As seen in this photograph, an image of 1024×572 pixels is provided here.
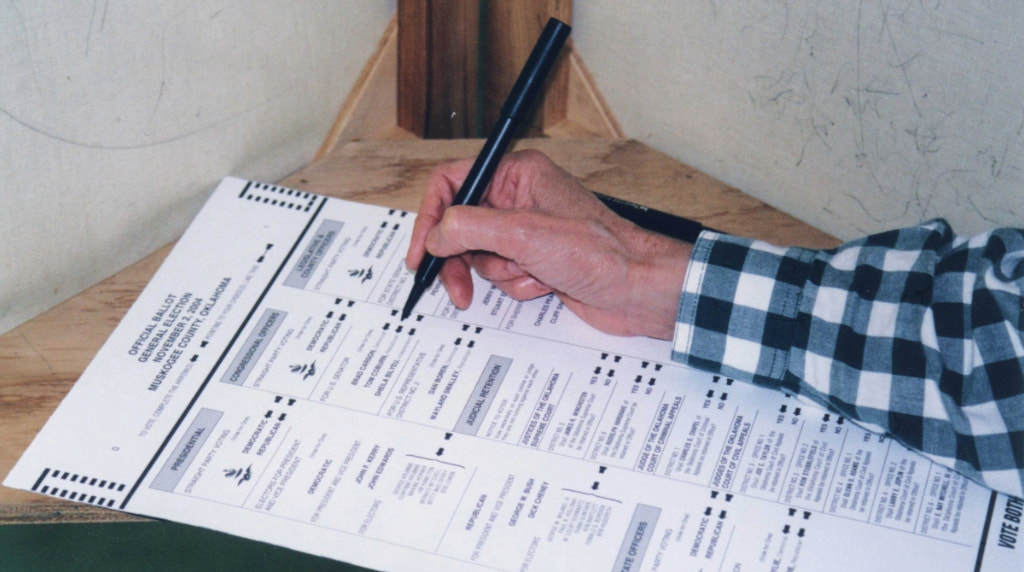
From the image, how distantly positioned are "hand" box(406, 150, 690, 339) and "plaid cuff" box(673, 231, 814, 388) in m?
0.03

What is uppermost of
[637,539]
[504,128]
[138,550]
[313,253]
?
[504,128]

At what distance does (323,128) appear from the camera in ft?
3.26

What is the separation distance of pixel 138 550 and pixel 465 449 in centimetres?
25

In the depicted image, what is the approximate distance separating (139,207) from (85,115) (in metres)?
0.10

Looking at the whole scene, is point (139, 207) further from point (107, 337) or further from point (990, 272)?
point (990, 272)

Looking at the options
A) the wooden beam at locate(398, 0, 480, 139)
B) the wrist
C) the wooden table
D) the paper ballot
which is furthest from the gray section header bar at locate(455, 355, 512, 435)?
the wooden beam at locate(398, 0, 480, 139)

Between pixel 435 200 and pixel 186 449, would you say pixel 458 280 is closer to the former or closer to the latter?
pixel 435 200

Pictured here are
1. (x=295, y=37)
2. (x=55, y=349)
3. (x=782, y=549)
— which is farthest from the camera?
(x=295, y=37)

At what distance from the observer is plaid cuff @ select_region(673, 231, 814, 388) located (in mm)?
733

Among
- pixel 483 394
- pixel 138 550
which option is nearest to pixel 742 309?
pixel 483 394

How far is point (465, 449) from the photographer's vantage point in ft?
2.22

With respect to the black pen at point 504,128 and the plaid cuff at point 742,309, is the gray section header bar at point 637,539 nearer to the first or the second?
the plaid cuff at point 742,309

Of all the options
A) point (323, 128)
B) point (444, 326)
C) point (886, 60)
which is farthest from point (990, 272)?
point (323, 128)

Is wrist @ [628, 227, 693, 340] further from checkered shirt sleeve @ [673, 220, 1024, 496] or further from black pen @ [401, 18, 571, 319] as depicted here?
black pen @ [401, 18, 571, 319]
